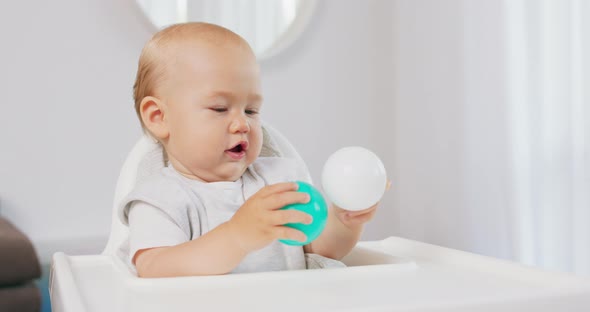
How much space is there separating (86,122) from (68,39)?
29 cm

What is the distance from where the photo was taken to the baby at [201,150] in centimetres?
82

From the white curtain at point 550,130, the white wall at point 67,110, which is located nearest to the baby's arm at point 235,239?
the white curtain at point 550,130

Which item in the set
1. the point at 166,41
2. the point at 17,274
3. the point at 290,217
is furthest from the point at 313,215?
the point at 17,274

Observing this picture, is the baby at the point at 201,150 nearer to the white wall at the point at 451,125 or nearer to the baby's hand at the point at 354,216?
the baby's hand at the point at 354,216

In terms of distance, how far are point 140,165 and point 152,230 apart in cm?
22

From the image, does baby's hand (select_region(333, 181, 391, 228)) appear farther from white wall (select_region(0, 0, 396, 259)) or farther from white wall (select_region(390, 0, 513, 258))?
white wall (select_region(0, 0, 396, 259))

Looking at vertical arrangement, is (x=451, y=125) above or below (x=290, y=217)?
below

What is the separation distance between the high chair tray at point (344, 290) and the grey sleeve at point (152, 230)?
4 centimetres

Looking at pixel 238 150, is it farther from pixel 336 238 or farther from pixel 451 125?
pixel 451 125

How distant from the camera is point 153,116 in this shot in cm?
92

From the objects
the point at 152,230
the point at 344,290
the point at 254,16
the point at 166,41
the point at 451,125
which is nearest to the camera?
the point at 344,290

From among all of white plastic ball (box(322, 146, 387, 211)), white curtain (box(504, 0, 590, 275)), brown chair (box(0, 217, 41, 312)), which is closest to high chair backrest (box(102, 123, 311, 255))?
white plastic ball (box(322, 146, 387, 211))

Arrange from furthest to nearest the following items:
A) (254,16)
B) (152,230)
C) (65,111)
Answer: (254,16), (65,111), (152,230)

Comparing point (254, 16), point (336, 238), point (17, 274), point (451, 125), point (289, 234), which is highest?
point (254, 16)
